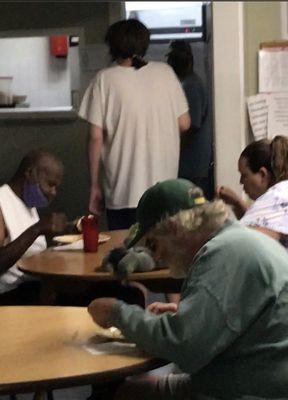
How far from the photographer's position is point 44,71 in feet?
22.8

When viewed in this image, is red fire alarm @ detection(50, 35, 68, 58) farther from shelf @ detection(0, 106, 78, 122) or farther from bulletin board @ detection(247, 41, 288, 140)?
bulletin board @ detection(247, 41, 288, 140)

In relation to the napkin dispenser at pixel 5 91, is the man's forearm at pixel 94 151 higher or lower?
lower

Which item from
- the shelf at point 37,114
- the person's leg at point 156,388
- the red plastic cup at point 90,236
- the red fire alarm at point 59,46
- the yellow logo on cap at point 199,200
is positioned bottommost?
the person's leg at point 156,388

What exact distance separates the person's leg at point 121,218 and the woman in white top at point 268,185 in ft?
3.17

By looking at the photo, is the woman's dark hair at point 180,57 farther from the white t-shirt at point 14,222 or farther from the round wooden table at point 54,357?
the round wooden table at point 54,357

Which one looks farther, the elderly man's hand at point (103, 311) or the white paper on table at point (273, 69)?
the white paper on table at point (273, 69)

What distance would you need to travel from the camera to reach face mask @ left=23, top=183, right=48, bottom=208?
3.22m

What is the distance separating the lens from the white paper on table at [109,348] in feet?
6.04

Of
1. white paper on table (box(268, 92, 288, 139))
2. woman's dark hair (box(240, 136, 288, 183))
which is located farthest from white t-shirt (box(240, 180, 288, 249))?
white paper on table (box(268, 92, 288, 139))

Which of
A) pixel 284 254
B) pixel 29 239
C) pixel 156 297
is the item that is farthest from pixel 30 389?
pixel 156 297

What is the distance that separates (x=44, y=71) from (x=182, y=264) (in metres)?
5.33

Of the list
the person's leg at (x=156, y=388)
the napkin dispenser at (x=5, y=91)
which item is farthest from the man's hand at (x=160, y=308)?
the napkin dispenser at (x=5, y=91)

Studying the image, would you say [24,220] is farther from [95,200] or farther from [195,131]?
[195,131]

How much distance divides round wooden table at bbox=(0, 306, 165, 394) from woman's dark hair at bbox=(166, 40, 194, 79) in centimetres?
252
